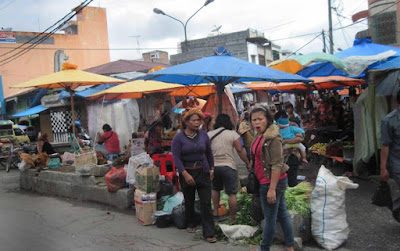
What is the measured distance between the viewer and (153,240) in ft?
17.3

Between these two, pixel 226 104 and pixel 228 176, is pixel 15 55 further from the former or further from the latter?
pixel 228 176

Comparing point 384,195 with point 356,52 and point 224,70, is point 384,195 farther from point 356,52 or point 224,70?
point 356,52

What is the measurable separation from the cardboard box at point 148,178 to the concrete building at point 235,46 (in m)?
30.0

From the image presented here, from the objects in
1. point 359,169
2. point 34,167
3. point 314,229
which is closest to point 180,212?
point 314,229

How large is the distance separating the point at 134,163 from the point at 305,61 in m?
3.95

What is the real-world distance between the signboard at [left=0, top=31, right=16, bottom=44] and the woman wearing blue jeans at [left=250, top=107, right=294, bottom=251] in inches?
1306

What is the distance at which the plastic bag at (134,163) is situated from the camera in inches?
261

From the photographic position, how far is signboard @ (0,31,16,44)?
31141 mm

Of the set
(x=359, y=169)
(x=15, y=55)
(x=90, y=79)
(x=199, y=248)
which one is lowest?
(x=199, y=248)

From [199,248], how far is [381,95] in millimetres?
4704

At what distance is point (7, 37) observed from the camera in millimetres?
31375

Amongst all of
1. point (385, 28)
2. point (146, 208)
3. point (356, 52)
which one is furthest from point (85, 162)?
point (385, 28)

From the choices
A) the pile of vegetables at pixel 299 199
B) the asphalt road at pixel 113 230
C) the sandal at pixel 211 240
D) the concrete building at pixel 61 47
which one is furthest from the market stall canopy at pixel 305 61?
the concrete building at pixel 61 47

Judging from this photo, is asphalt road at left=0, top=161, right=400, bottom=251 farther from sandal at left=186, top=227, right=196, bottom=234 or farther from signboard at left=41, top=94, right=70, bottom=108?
signboard at left=41, top=94, right=70, bottom=108
